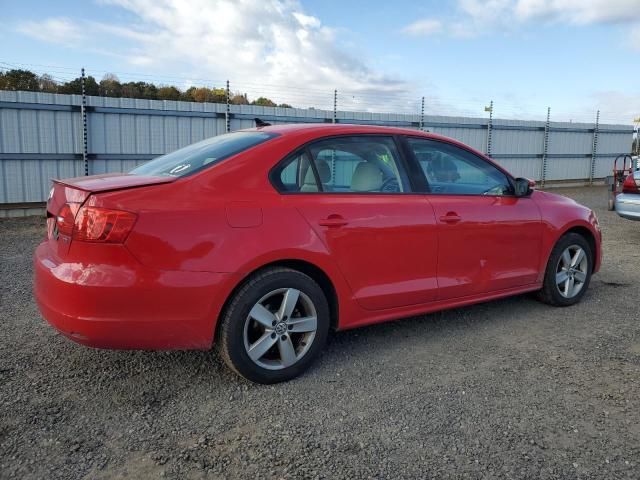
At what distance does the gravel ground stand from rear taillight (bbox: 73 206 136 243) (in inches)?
37.4

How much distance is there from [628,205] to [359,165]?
6213 mm

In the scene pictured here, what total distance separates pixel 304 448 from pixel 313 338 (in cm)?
84

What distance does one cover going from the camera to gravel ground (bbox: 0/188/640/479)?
8.12 ft

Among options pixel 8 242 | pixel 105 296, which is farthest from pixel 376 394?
pixel 8 242

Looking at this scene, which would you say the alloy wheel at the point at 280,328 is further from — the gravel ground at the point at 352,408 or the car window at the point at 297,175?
the car window at the point at 297,175

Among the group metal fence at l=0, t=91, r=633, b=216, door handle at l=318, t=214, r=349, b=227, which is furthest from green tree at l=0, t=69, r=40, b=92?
door handle at l=318, t=214, r=349, b=227

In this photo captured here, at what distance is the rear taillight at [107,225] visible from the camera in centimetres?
276

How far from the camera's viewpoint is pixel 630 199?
8.12m

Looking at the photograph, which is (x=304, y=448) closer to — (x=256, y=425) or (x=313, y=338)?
(x=256, y=425)

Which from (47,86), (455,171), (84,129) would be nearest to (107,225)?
(455,171)

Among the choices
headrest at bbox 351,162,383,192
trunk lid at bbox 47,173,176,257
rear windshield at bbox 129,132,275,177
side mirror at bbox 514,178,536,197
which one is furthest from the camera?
side mirror at bbox 514,178,536,197

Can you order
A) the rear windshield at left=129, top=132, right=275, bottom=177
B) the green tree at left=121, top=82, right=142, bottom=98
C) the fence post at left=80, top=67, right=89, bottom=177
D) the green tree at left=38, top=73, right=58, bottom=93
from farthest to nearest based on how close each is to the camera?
the green tree at left=121, top=82, right=142, bottom=98, the green tree at left=38, top=73, right=58, bottom=93, the fence post at left=80, top=67, right=89, bottom=177, the rear windshield at left=129, top=132, right=275, bottom=177

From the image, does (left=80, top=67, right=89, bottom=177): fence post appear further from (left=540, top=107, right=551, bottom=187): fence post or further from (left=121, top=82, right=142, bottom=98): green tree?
(left=540, top=107, right=551, bottom=187): fence post

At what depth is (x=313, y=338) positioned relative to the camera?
334 centimetres
